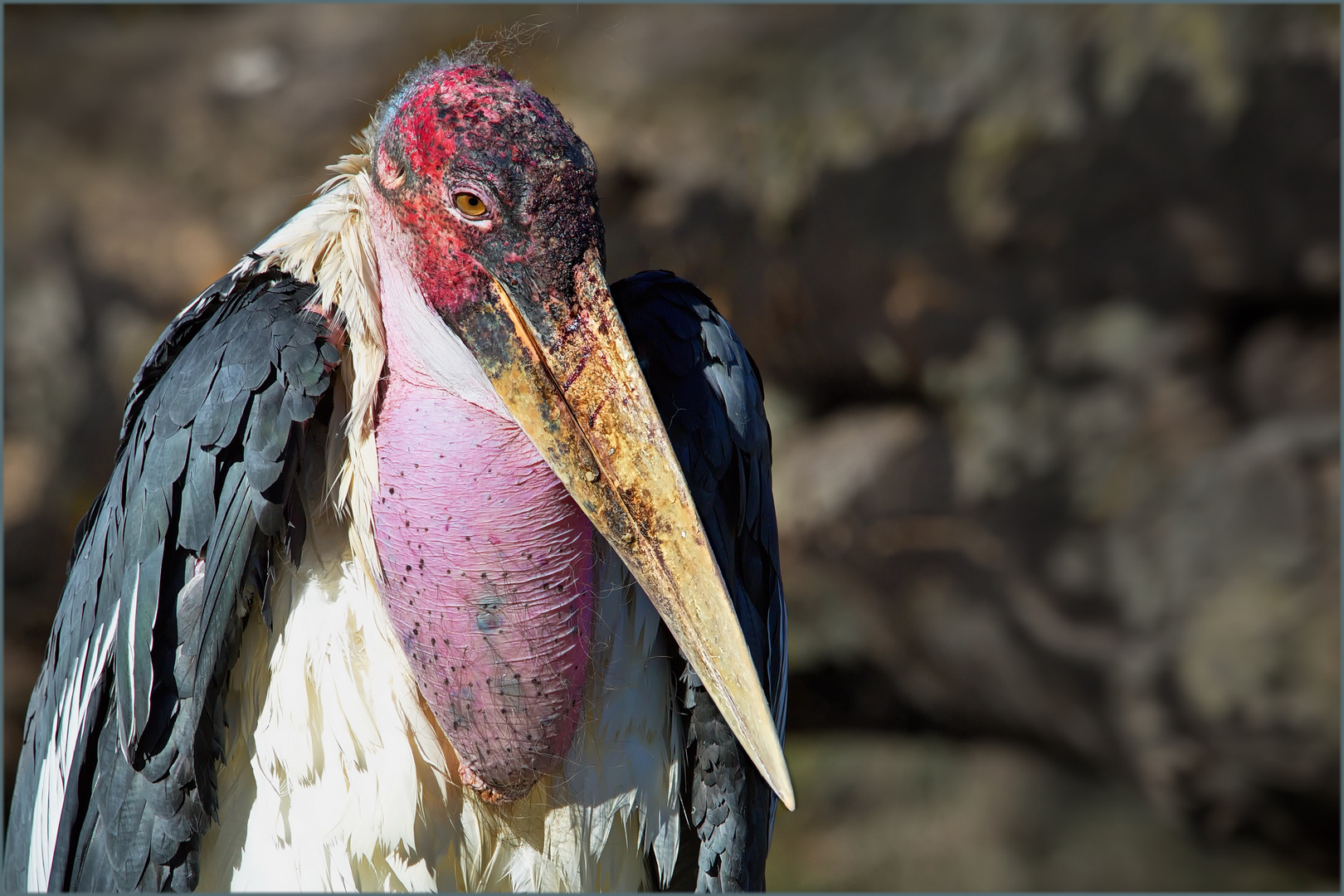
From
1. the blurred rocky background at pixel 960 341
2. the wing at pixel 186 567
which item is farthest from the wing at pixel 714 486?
the blurred rocky background at pixel 960 341

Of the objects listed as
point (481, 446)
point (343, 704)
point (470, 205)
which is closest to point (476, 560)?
point (481, 446)

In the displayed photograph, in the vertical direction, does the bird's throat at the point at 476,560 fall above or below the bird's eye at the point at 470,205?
below

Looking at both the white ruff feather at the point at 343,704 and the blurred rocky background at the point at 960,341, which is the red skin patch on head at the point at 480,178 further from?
the blurred rocky background at the point at 960,341

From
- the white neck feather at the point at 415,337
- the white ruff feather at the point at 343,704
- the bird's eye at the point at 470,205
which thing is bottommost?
the white ruff feather at the point at 343,704

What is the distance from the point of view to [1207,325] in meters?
3.06

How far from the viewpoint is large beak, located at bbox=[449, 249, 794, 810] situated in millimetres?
1017

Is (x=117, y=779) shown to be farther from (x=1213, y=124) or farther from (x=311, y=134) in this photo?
(x=1213, y=124)

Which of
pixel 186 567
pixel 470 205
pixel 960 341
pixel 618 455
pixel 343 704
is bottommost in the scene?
pixel 343 704

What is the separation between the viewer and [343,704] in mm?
1123

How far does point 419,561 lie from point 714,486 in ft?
1.10

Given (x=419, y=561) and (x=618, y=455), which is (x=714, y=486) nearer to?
(x=618, y=455)

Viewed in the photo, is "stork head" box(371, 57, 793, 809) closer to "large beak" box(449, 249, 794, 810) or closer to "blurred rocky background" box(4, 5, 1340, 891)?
"large beak" box(449, 249, 794, 810)

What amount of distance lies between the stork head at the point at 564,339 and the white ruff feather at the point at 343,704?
14 centimetres

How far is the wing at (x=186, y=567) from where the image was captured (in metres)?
1.05
